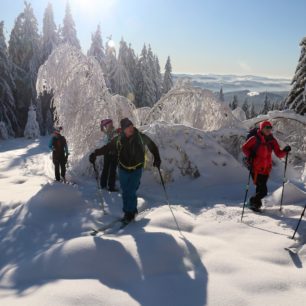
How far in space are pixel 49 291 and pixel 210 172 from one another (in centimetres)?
641

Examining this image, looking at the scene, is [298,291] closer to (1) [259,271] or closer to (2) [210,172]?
(1) [259,271]

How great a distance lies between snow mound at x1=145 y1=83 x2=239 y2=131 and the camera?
1093 cm

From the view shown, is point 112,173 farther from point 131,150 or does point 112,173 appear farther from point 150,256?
point 150,256

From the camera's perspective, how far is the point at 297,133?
38.9 ft

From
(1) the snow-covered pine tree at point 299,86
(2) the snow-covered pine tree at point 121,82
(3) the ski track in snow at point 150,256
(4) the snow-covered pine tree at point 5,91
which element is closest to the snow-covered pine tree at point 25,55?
(4) the snow-covered pine tree at point 5,91

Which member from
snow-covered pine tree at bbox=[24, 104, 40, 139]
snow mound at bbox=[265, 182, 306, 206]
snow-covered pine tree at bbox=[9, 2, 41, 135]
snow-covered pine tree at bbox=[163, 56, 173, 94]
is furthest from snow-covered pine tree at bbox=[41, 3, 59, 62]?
snow mound at bbox=[265, 182, 306, 206]

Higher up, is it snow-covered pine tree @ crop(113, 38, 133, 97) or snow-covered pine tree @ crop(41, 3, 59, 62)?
snow-covered pine tree @ crop(41, 3, 59, 62)

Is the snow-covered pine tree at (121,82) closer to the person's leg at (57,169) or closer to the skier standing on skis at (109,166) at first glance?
the person's leg at (57,169)

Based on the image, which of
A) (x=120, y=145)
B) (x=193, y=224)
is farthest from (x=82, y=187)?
(x=193, y=224)

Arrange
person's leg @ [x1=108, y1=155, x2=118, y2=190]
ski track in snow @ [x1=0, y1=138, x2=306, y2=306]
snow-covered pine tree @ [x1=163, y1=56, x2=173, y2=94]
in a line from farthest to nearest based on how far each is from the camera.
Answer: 1. snow-covered pine tree @ [x1=163, y1=56, x2=173, y2=94]
2. person's leg @ [x1=108, y1=155, x2=118, y2=190]
3. ski track in snow @ [x1=0, y1=138, x2=306, y2=306]

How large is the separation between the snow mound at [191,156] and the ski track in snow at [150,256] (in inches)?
76.1

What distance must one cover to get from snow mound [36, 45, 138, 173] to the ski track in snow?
13.6 feet

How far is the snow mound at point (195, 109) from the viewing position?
10.9 metres

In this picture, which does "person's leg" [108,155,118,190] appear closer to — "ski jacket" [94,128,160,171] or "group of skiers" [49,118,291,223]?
"group of skiers" [49,118,291,223]
